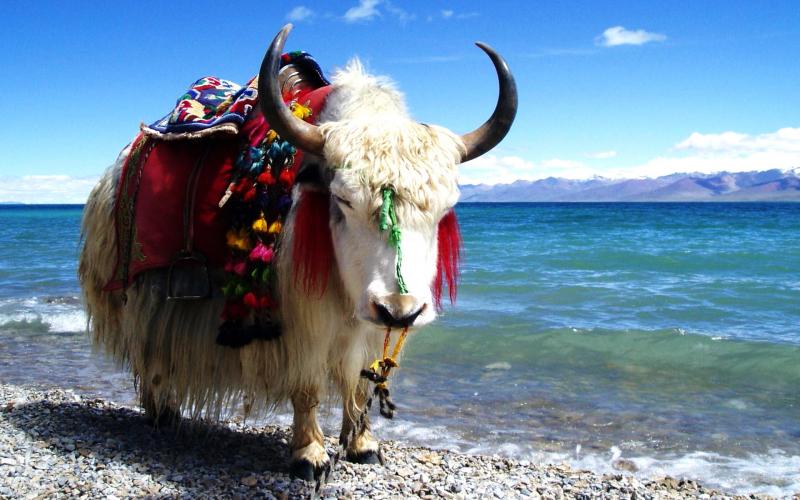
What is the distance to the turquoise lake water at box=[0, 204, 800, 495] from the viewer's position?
3652 millimetres

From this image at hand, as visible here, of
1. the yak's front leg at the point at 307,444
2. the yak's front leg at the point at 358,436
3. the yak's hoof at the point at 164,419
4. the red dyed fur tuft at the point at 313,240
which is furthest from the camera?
the yak's hoof at the point at 164,419

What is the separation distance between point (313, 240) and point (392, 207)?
1.17ft

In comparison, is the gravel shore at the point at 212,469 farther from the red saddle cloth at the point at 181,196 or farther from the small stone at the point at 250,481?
the red saddle cloth at the point at 181,196

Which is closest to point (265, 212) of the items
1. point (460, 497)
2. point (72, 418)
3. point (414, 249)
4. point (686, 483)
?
point (414, 249)

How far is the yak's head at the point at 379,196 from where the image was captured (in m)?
1.94

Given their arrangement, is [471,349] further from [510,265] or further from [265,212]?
[510,265]

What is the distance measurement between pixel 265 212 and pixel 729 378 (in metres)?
3.88

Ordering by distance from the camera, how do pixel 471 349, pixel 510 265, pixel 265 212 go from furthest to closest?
pixel 510 265 → pixel 471 349 → pixel 265 212

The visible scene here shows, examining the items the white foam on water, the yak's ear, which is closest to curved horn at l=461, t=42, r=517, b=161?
the yak's ear

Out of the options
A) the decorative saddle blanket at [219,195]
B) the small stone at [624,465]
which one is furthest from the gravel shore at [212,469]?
the decorative saddle blanket at [219,195]

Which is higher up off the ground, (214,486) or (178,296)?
(178,296)

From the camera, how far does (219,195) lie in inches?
102

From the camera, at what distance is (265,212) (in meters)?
2.42

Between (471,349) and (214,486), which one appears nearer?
(214,486)
